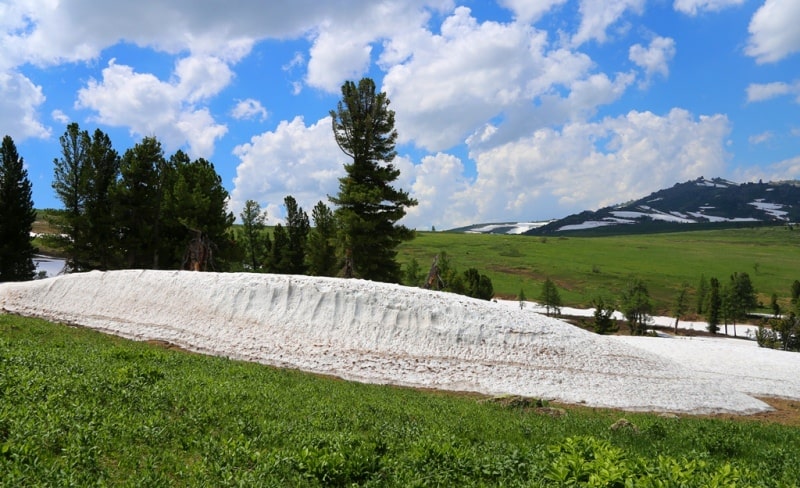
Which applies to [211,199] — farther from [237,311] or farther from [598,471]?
[598,471]

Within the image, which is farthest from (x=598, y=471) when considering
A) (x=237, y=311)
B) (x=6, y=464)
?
(x=237, y=311)

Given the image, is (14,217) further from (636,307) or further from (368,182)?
(636,307)

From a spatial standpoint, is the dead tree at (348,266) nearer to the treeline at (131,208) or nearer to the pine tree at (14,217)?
the treeline at (131,208)

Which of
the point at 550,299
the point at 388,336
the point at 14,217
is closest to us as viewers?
the point at 388,336

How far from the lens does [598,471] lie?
635 centimetres

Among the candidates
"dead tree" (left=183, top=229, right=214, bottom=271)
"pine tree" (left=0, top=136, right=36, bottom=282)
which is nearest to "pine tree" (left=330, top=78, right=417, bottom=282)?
"dead tree" (left=183, top=229, right=214, bottom=271)

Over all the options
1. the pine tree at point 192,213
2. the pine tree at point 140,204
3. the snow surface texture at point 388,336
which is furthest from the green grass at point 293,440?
the pine tree at point 140,204

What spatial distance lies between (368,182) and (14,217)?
133ft

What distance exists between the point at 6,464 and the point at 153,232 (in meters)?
46.7

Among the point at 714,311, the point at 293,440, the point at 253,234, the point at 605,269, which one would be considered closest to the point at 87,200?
the point at 253,234

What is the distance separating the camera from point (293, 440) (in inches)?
317

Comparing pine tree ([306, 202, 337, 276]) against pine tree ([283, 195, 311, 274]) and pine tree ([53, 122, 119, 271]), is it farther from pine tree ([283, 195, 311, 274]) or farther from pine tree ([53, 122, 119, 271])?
pine tree ([53, 122, 119, 271])

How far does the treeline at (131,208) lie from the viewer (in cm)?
4628

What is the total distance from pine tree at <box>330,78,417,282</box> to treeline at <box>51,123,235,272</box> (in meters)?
13.8
